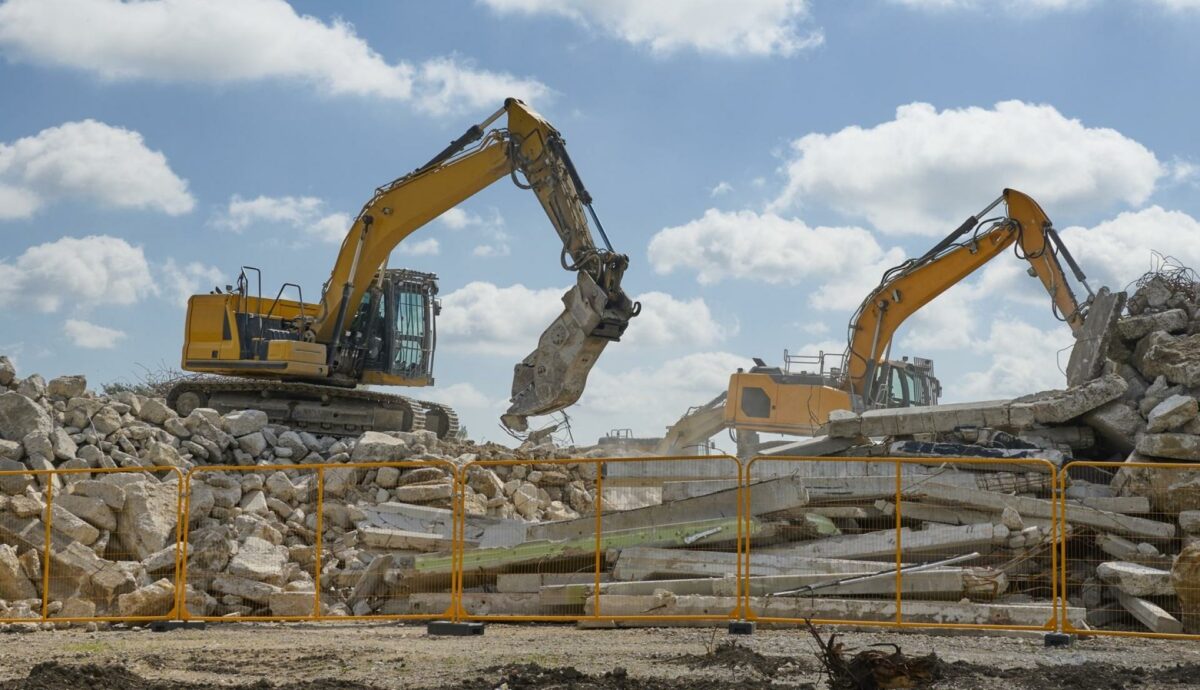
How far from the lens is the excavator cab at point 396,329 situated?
2391 cm

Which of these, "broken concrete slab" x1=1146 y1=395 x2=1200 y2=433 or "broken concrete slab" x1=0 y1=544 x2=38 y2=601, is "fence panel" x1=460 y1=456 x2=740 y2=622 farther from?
"broken concrete slab" x1=0 y1=544 x2=38 y2=601

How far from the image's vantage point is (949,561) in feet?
40.2

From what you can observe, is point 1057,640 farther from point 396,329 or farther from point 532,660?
point 396,329

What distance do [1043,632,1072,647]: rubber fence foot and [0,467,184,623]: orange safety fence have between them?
27.5ft

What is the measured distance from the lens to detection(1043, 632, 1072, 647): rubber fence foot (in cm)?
1127

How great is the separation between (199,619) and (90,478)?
14.8 feet

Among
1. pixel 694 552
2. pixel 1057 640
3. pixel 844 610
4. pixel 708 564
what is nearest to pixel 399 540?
pixel 694 552

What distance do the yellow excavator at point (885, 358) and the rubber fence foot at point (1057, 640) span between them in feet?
37.3

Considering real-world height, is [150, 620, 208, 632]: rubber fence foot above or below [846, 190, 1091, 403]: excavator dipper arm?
below

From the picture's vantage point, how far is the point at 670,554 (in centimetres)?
1255

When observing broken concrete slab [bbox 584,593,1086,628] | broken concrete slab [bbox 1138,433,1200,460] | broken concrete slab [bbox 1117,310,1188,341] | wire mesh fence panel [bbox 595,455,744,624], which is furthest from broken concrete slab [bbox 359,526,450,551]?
broken concrete slab [bbox 1117,310,1188,341]

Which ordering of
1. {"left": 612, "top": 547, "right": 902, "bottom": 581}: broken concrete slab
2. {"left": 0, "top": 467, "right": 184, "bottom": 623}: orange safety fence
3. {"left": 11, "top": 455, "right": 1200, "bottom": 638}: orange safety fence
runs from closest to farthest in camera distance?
{"left": 11, "top": 455, "right": 1200, "bottom": 638}: orange safety fence → {"left": 612, "top": 547, "right": 902, "bottom": 581}: broken concrete slab → {"left": 0, "top": 467, "right": 184, "bottom": 623}: orange safety fence

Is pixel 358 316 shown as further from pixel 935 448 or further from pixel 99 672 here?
pixel 99 672

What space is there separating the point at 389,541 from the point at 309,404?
31.9ft
